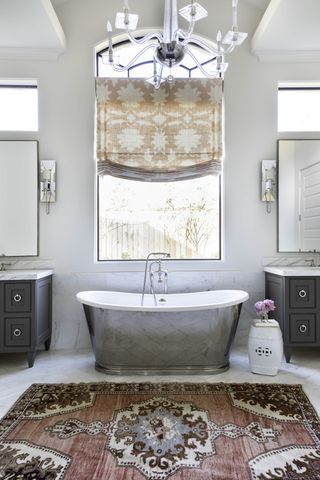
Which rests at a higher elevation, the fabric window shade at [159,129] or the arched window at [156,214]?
the fabric window shade at [159,129]

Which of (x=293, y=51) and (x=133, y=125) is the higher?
(x=293, y=51)

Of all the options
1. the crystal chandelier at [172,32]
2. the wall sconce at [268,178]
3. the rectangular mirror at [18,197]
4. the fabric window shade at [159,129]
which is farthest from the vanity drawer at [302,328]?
the rectangular mirror at [18,197]

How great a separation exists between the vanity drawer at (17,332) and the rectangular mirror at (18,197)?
2.44 ft

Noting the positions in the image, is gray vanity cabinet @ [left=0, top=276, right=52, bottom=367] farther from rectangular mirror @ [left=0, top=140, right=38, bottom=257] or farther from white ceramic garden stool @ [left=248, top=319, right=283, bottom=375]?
white ceramic garden stool @ [left=248, top=319, right=283, bottom=375]

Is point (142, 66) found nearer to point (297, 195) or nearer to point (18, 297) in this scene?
point (297, 195)

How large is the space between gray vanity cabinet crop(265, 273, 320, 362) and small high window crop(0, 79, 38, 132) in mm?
3029

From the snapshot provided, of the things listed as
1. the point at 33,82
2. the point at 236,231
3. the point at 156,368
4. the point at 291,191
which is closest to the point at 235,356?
the point at 156,368

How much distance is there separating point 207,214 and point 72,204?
1.43 metres

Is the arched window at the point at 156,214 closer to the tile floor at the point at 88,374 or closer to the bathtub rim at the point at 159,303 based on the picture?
the bathtub rim at the point at 159,303

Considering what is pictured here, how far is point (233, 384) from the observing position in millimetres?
2521

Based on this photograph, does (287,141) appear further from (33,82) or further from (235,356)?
(33,82)

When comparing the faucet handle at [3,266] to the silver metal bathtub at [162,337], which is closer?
the silver metal bathtub at [162,337]

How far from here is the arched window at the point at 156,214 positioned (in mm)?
3516

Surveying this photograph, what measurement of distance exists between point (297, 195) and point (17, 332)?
9.90ft
